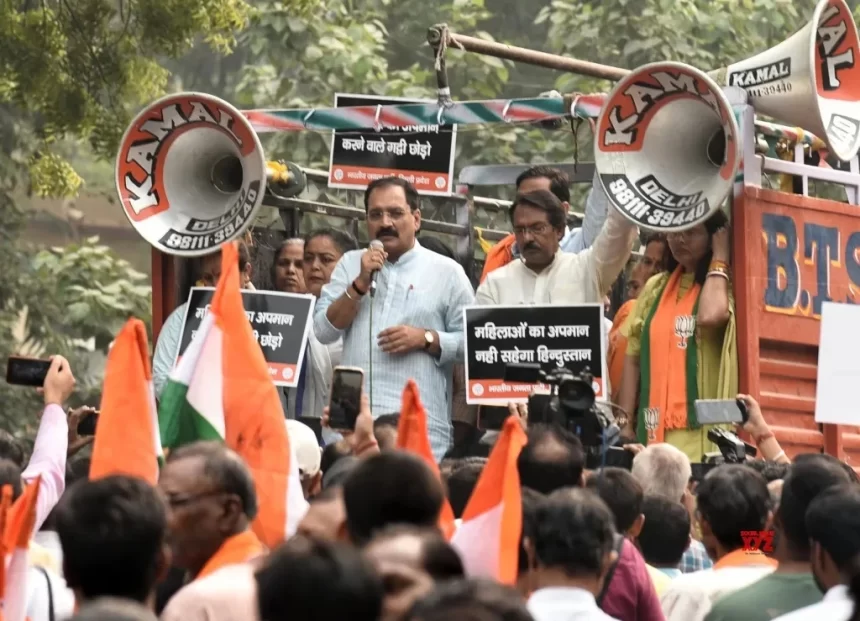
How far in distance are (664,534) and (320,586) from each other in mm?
3636

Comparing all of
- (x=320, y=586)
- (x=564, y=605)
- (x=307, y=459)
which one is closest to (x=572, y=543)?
(x=564, y=605)

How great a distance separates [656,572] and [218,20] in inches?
346

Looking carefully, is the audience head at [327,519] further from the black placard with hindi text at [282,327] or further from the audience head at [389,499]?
the black placard with hindi text at [282,327]

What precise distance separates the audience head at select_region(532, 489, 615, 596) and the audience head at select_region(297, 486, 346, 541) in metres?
0.49

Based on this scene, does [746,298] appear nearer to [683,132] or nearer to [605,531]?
[683,132]

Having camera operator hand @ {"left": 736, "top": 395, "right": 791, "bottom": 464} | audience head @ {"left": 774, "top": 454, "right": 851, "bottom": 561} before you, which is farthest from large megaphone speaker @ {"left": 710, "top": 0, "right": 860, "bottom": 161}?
audience head @ {"left": 774, "top": 454, "right": 851, "bottom": 561}

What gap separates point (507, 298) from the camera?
977 centimetres

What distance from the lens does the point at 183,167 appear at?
10562mm

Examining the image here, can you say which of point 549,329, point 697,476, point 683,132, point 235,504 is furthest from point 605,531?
point 683,132

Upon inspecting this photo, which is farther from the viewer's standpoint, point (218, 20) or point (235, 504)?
point (218, 20)

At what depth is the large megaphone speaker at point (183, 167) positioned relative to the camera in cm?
1033

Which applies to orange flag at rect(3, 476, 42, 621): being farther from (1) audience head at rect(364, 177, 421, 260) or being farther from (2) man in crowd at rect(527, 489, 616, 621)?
(1) audience head at rect(364, 177, 421, 260)

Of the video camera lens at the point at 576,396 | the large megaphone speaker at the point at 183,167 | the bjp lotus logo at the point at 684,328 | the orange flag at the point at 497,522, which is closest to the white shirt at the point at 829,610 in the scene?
the orange flag at the point at 497,522

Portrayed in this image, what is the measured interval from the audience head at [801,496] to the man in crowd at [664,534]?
3.29ft
